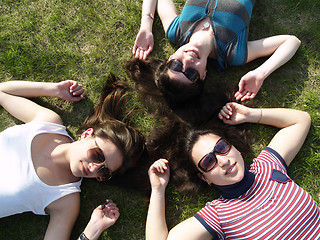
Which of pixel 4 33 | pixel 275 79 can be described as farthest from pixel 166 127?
pixel 4 33

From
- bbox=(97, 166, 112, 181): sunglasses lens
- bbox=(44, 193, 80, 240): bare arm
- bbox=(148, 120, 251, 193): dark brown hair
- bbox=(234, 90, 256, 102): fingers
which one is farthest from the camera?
bbox=(234, 90, 256, 102): fingers

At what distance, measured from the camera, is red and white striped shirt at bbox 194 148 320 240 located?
2768 millimetres

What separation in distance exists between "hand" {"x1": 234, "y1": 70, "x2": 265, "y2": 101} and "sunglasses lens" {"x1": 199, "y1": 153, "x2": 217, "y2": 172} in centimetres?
111

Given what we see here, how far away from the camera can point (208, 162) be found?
2.87 m

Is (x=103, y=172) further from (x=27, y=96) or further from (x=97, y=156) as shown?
(x=27, y=96)

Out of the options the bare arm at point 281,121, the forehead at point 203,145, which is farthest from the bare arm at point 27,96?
the bare arm at point 281,121

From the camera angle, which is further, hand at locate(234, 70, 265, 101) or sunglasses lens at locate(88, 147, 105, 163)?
hand at locate(234, 70, 265, 101)

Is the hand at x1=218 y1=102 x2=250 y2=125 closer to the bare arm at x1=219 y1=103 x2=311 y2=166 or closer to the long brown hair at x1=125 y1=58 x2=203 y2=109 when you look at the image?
the bare arm at x1=219 y1=103 x2=311 y2=166

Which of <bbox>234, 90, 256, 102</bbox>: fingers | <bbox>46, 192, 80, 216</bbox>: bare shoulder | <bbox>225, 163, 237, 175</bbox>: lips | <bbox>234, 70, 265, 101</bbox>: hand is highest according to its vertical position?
<bbox>234, 70, 265, 101</bbox>: hand

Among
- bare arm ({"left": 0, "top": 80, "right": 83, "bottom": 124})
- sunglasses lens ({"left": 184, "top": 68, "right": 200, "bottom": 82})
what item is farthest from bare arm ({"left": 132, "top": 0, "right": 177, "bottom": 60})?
bare arm ({"left": 0, "top": 80, "right": 83, "bottom": 124})

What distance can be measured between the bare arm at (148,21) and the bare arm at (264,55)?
121 cm

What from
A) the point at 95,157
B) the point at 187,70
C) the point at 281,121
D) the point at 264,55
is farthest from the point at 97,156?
the point at 264,55

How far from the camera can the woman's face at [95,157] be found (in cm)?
296

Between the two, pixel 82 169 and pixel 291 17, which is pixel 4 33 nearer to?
pixel 82 169
